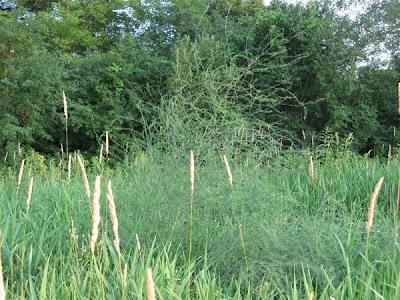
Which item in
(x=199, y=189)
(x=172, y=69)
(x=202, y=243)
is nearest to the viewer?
(x=202, y=243)

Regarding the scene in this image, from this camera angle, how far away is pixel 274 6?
1430 centimetres

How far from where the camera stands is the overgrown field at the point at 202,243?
6.12 ft

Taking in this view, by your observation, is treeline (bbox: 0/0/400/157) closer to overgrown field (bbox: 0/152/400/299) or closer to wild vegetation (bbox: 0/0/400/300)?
wild vegetation (bbox: 0/0/400/300)

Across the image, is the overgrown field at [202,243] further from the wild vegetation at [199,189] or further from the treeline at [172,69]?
the treeline at [172,69]

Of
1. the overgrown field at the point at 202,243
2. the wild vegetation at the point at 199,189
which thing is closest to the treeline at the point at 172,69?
the wild vegetation at the point at 199,189

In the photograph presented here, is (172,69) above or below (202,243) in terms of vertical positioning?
above

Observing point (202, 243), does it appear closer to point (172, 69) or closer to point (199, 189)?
point (199, 189)

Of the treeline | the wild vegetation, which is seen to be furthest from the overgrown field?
the treeline

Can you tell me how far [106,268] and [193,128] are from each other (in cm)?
152

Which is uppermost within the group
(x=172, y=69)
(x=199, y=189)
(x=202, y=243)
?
(x=172, y=69)

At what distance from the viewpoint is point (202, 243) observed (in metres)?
2.58

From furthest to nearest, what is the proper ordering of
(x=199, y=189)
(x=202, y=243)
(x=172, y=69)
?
1. (x=172, y=69)
2. (x=199, y=189)
3. (x=202, y=243)

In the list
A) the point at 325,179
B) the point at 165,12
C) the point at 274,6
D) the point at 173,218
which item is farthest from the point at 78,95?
the point at 173,218

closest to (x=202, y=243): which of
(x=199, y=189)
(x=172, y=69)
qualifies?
(x=199, y=189)
